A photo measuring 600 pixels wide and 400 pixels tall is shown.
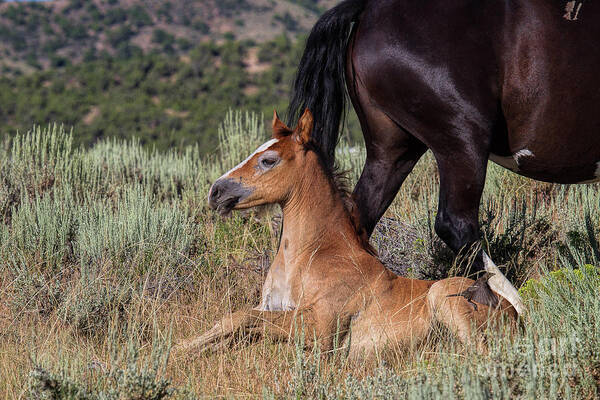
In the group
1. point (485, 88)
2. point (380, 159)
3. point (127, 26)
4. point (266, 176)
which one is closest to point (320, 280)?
point (266, 176)

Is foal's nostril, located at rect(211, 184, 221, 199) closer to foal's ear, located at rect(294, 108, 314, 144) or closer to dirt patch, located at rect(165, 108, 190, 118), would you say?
foal's ear, located at rect(294, 108, 314, 144)

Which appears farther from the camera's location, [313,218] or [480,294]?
[313,218]

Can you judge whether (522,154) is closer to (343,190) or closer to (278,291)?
(343,190)

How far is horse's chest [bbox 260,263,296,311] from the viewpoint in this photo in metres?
4.16

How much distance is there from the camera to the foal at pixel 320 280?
13.0ft

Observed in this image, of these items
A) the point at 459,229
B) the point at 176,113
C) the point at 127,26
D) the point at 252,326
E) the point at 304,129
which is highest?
the point at 304,129

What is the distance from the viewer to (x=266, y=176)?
432 cm

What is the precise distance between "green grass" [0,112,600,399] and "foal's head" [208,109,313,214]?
0.29 meters

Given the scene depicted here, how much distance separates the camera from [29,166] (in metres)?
8.44

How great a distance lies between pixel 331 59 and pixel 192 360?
239 cm

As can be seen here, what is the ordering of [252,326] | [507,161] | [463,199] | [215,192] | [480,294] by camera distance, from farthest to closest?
[507,161], [463,199], [215,192], [480,294], [252,326]

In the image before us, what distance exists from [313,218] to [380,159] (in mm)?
942

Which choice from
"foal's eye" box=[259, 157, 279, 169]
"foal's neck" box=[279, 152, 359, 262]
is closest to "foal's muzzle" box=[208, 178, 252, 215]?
"foal's eye" box=[259, 157, 279, 169]

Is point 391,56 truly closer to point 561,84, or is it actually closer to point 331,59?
point 331,59
